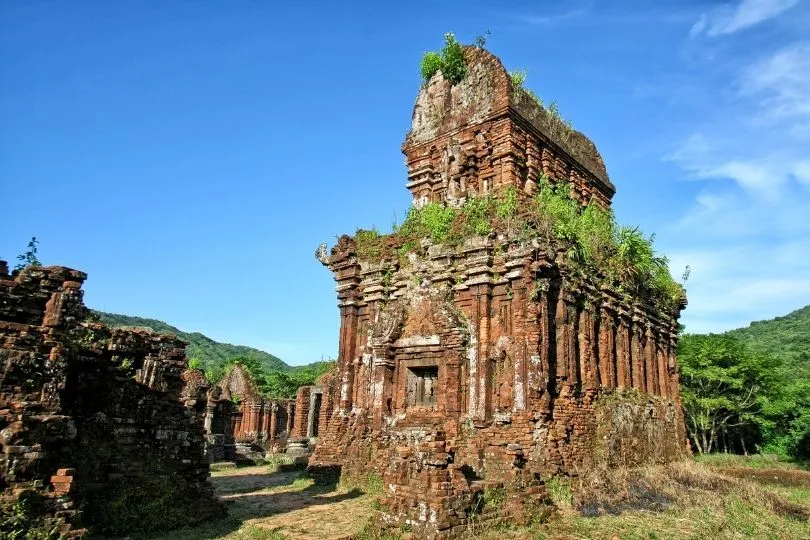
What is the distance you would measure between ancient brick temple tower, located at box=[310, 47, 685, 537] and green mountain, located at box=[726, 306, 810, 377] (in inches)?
1200

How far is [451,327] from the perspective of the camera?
514 inches

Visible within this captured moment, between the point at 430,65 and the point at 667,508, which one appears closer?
the point at 667,508

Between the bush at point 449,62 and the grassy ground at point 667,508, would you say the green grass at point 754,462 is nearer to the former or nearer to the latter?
the grassy ground at point 667,508

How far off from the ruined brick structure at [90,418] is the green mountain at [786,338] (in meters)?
40.3

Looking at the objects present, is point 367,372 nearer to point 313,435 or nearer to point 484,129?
point 484,129

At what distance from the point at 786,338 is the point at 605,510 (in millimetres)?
56924

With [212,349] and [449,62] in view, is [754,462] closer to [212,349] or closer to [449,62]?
[449,62]

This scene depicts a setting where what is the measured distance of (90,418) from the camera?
8.86 m

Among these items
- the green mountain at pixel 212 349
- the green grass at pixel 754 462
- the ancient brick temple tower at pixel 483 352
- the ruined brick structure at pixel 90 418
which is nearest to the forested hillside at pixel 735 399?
the green grass at pixel 754 462

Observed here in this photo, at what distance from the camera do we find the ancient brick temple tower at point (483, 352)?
1112 centimetres

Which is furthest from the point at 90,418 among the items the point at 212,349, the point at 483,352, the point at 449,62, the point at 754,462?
the point at 212,349

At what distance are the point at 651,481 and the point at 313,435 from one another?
19.5m

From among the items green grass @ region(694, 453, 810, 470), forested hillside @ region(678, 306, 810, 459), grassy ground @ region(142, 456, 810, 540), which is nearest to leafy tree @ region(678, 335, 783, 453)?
forested hillside @ region(678, 306, 810, 459)

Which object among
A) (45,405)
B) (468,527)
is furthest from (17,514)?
(468,527)
